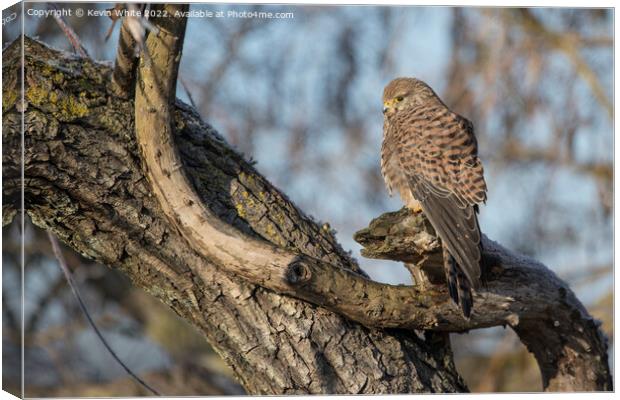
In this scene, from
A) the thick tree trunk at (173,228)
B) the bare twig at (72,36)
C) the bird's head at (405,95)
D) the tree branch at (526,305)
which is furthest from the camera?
the bird's head at (405,95)

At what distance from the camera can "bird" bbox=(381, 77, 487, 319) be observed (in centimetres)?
270

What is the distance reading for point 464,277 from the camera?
2703mm

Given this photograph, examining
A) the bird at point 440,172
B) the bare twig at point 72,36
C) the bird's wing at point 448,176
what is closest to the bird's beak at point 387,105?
the bird at point 440,172

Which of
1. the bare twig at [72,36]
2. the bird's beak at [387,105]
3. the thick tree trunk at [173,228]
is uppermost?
the bird's beak at [387,105]

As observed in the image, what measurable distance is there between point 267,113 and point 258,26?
113 cm

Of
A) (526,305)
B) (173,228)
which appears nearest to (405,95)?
(526,305)

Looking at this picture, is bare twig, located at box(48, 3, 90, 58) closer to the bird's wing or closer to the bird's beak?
the bird's wing

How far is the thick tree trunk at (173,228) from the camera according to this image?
7.92 ft

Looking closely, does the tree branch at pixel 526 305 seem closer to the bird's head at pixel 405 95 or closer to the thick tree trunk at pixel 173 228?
the thick tree trunk at pixel 173 228

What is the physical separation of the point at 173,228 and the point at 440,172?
109cm

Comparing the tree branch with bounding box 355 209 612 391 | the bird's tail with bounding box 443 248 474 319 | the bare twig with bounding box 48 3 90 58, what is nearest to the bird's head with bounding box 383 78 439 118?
the tree branch with bounding box 355 209 612 391

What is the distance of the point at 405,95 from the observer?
3504 millimetres

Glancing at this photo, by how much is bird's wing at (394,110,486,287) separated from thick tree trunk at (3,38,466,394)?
38cm

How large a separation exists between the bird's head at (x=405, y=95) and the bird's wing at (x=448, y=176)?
0.13 meters
